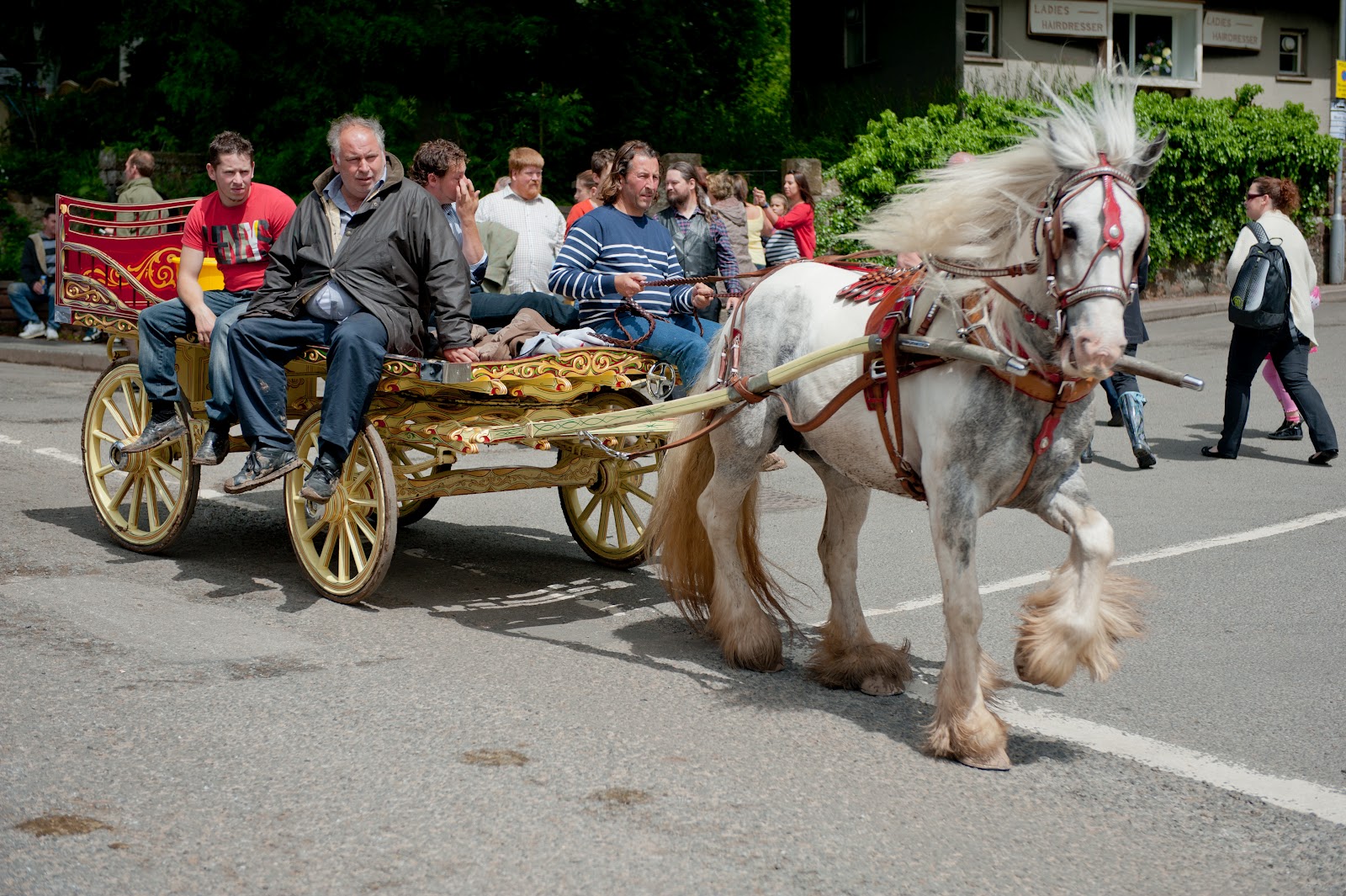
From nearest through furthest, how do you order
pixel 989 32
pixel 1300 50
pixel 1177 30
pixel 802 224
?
pixel 802 224 < pixel 989 32 < pixel 1177 30 < pixel 1300 50

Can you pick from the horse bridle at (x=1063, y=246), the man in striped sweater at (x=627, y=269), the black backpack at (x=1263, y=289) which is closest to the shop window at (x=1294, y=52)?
the black backpack at (x=1263, y=289)

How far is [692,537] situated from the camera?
6016 millimetres

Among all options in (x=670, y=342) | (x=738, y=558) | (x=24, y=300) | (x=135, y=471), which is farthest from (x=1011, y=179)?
(x=24, y=300)

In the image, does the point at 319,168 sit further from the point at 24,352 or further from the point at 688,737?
the point at 688,737

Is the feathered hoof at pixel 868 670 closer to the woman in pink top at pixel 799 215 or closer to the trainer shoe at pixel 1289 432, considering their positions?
the trainer shoe at pixel 1289 432

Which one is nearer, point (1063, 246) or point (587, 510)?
point (1063, 246)

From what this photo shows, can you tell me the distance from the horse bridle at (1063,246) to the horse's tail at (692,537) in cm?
187

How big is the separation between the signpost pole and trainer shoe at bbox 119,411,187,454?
66.7 feet

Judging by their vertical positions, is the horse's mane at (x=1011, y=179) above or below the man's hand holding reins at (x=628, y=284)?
above

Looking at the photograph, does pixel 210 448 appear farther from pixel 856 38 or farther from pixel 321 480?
pixel 856 38

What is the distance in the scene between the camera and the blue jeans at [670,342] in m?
6.66

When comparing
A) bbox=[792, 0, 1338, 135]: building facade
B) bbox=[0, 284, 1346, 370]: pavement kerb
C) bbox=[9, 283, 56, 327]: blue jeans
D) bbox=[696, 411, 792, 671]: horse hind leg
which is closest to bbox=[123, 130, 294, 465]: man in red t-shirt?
bbox=[696, 411, 792, 671]: horse hind leg

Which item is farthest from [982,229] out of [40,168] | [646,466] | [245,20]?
[40,168]

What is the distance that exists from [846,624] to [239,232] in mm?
3862
